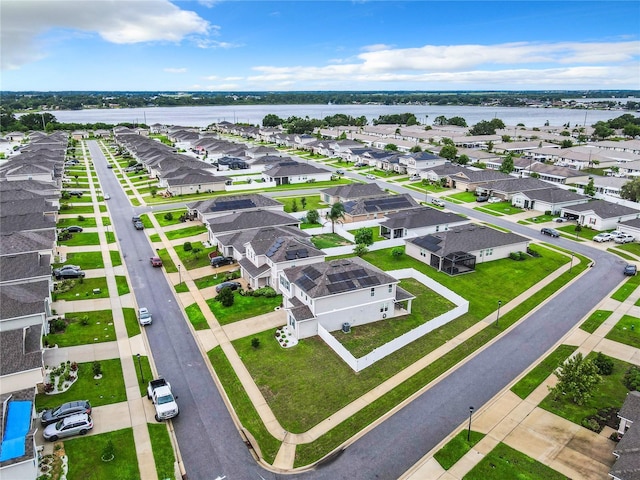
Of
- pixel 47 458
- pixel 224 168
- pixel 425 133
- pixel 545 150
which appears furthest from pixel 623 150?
pixel 47 458

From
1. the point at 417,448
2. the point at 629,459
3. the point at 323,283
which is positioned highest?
the point at 323,283

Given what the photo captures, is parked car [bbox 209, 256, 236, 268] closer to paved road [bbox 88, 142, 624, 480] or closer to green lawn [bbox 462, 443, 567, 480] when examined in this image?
paved road [bbox 88, 142, 624, 480]

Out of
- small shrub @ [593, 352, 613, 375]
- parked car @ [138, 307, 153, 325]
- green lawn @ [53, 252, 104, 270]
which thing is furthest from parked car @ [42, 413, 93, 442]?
small shrub @ [593, 352, 613, 375]

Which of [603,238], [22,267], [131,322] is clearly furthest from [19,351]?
[603,238]

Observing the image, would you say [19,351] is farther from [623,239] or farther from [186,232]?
[623,239]

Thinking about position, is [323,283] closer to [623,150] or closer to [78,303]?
[78,303]
